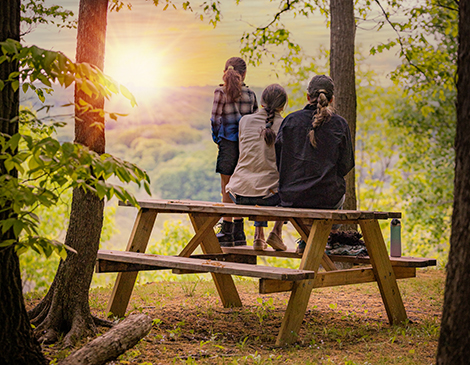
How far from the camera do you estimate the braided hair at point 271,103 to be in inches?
178

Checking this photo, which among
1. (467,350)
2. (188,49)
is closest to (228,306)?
(467,350)

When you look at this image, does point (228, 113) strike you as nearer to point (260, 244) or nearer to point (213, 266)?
point (260, 244)

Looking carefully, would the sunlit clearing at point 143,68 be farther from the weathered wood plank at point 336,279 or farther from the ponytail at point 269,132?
the weathered wood plank at point 336,279

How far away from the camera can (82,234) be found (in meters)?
3.59

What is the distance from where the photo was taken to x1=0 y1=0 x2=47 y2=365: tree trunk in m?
2.51

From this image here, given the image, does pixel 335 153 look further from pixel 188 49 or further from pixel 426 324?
pixel 188 49

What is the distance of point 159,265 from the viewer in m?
3.69

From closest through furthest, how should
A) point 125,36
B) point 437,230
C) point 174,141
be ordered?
point 437,230 → point 125,36 → point 174,141

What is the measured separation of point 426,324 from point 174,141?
81.1 feet

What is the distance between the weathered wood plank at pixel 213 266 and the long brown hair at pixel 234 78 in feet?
6.73

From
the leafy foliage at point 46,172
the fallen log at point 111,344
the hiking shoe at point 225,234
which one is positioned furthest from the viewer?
the hiking shoe at point 225,234

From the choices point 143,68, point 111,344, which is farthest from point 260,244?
point 143,68

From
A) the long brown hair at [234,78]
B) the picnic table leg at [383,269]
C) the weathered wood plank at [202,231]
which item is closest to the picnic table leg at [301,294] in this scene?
the picnic table leg at [383,269]

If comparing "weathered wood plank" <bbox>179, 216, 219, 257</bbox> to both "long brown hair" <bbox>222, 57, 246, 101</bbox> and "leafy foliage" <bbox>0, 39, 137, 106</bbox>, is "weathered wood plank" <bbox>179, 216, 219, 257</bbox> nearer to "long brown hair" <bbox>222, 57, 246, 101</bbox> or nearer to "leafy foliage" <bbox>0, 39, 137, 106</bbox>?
"long brown hair" <bbox>222, 57, 246, 101</bbox>
